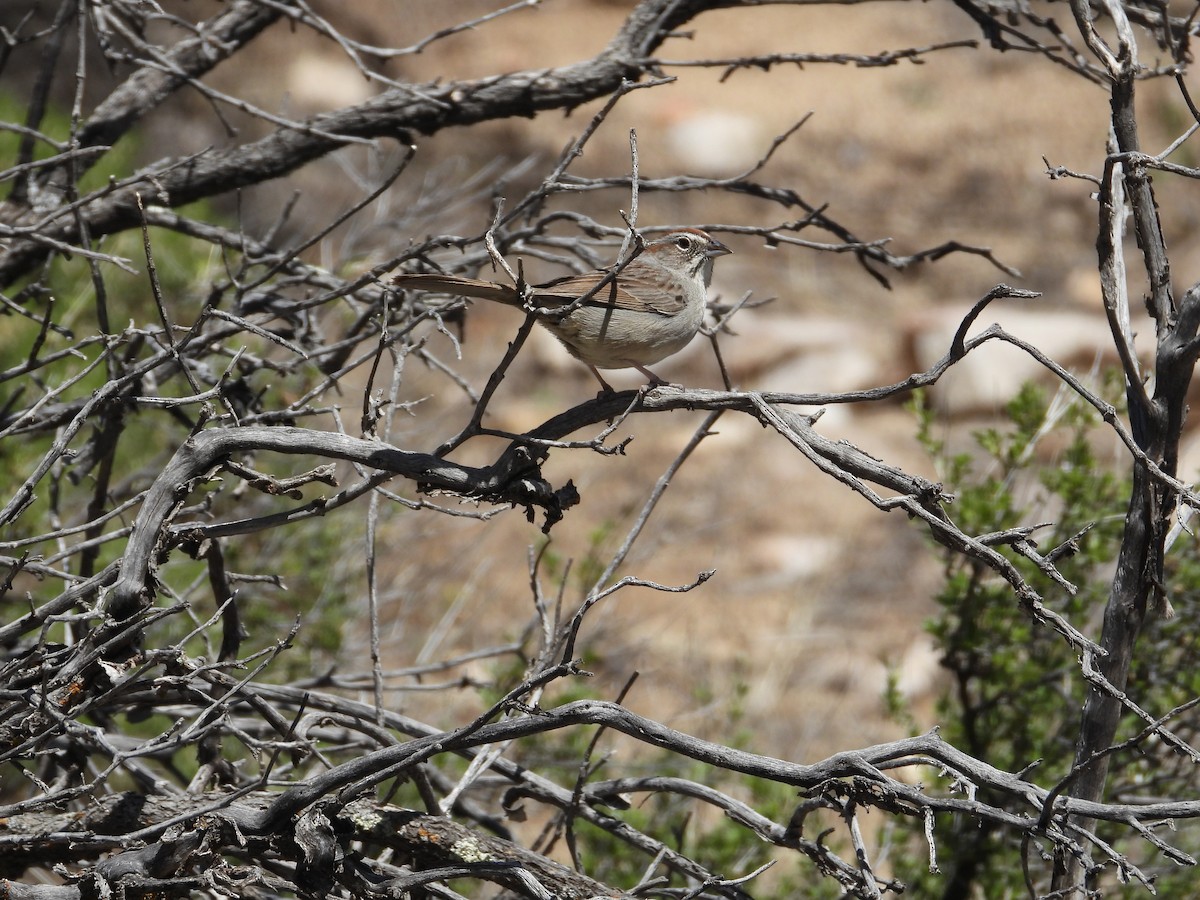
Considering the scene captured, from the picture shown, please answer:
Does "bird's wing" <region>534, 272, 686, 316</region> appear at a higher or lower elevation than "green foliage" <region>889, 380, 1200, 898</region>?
higher

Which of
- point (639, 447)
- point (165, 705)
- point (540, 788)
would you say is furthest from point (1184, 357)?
point (639, 447)

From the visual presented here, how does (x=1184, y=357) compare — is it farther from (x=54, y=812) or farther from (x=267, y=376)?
(x=267, y=376)

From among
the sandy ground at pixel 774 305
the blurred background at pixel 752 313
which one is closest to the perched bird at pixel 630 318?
the blurred background at pixel 752 313

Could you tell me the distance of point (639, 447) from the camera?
43.9 ft

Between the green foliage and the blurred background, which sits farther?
the blurred background

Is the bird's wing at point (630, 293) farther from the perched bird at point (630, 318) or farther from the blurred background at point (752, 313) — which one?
the blurred background at point (752, 313)

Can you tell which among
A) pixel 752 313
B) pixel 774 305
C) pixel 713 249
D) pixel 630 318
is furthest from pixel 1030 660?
pixel 774 305

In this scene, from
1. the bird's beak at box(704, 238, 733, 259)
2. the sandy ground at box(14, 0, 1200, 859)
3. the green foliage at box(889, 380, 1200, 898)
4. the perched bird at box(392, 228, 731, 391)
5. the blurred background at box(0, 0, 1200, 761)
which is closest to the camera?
the perched bird at box(392, 228, 731, 391)

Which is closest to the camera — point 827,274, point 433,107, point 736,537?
point 433,107

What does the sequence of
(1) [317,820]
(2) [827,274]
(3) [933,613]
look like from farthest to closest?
(2) [827,274] < (3) [933,613] < (1) [317,820]

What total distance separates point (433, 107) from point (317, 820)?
2621mm

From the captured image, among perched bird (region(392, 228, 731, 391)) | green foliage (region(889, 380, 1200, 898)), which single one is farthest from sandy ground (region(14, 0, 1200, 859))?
perched bird (region(392, 228, 731, 391))

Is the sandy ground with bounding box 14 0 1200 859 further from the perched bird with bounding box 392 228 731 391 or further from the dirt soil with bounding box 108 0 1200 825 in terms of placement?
the perched bird with bounding box 392 228 731 391

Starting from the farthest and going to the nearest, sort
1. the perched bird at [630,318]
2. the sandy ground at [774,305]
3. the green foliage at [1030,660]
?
the sandy ground at [774,305] < the green foliage at [1030,660] < the perched bird at [630,318]
